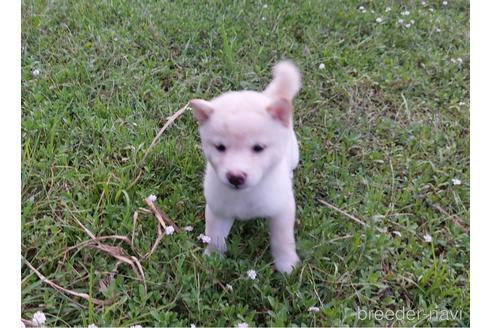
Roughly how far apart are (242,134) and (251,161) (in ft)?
0.40

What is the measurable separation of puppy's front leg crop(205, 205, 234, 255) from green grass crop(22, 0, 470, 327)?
61 mm

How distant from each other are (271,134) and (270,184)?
1.05 ft

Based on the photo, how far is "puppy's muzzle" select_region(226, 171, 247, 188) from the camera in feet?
6.40

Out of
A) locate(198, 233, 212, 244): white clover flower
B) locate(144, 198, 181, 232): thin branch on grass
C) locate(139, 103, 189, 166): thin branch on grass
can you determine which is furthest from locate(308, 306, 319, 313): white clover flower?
locate(139, 103, 189, 166): thin branch on grass

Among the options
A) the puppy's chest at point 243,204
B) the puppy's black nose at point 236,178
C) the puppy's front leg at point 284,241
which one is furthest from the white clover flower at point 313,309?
the puppy's black nose at point 236,178

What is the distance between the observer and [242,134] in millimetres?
1976

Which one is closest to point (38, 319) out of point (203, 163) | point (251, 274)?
point (251, 274)

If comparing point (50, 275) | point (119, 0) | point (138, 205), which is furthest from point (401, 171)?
point (119, 0)

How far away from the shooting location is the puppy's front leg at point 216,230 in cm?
244

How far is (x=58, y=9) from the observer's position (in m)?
4.47

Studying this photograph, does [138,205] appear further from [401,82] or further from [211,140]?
[401,82]

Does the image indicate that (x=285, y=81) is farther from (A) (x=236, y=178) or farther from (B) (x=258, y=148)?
(A) (x=236, y=178)

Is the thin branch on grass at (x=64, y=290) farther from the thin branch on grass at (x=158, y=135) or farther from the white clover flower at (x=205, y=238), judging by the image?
the thin branch on grass at (x=158, y=135)

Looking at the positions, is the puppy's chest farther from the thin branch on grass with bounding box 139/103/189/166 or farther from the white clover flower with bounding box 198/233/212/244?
the thin branch on grass with bounding box 139/103/189/166
